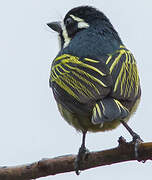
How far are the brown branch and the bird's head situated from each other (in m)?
2.32

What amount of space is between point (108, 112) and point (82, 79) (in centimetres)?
72

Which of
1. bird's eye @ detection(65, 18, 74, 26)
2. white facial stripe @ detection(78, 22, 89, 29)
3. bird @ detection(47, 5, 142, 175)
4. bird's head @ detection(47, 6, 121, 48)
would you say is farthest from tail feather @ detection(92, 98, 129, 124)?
bird's eye @ detection(65, 18, 74, 26)

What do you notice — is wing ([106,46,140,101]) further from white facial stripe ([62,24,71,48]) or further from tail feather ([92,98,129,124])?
white facial stripe ([62,24,71,48])

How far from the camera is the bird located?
14.5ft

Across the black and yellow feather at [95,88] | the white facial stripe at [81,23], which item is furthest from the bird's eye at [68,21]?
the black and yellow feather at [95,88]

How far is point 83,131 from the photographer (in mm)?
5160

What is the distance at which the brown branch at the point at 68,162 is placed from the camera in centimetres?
408

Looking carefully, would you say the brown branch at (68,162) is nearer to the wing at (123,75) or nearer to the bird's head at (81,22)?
the wing at (123,75)

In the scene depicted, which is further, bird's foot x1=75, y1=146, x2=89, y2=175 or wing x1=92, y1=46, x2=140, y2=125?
bird's foot x1=75, y1=146, x2=89, y2=175

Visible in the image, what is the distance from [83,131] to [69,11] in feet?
7.16

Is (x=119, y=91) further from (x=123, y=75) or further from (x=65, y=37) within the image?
(x=65, y=37)

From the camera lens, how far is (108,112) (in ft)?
13.7

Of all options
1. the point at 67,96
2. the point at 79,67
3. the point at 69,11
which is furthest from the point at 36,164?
the point at 69,11

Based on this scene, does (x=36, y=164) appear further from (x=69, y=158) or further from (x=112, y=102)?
(x=112, y=102)
